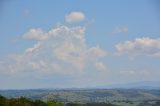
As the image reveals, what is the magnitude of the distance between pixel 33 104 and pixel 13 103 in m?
10.6

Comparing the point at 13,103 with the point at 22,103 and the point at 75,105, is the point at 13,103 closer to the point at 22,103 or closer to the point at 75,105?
the point at 22,103

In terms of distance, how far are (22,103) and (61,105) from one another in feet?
46.6

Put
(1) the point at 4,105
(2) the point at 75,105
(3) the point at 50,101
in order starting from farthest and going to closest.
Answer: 1. (2) the point at 75,105
2. (3) the point at 50,101
3. (1) the point at 4,105

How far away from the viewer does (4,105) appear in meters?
117

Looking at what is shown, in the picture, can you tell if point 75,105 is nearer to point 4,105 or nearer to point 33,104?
point 33,104

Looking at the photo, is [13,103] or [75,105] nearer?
[13,103]

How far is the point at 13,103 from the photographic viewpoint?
120m

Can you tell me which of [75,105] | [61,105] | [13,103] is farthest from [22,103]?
[75,105]

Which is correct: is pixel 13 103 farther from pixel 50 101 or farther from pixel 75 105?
pixel 75 105

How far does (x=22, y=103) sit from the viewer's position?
121 m

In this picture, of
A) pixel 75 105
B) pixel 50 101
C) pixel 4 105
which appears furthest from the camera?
pixel 75 105

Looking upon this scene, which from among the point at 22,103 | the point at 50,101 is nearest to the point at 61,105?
the point at 50,101

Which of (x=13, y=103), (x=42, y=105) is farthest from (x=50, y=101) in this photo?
(x=13, y=103)

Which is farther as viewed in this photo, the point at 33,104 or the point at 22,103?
the point at 33,104
